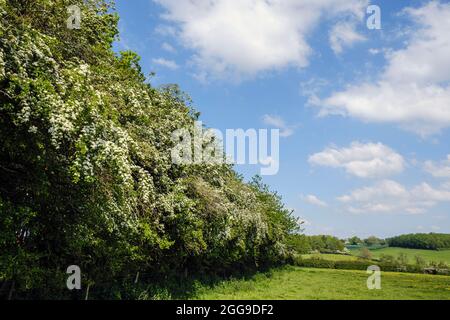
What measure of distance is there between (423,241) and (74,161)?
138 m

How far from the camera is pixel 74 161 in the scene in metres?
10.8

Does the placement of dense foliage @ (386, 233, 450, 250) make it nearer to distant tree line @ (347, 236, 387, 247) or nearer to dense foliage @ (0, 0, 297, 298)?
distant tree line @ (347, 236, 387, 247)

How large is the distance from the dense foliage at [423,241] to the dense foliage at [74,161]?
125 metres

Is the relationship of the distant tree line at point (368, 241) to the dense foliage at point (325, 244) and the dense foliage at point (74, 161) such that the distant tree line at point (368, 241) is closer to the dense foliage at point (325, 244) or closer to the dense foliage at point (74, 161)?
the dense foliage at point (325, 244)

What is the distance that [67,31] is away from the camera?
15.0 m

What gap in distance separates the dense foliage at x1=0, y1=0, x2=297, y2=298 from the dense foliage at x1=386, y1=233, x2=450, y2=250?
4909 inches

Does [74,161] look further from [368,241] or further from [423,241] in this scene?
[368,241]

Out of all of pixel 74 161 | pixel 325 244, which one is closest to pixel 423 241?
pixel 325 244

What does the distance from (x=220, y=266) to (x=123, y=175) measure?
1121 inches

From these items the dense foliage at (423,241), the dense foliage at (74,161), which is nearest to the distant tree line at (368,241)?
the dense foliage at (423,241)

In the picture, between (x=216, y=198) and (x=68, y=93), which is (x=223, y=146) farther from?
(x=68, y=93)

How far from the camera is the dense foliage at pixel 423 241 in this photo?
125 metres
